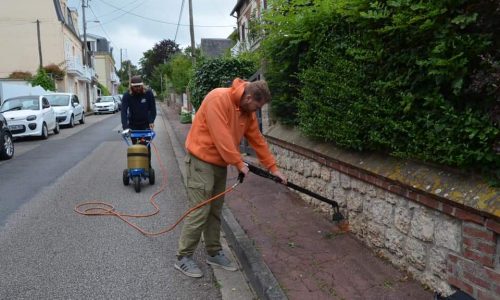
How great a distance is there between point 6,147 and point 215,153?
31.4ft

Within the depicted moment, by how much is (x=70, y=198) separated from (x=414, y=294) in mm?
5665

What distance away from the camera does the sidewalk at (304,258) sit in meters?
3.58

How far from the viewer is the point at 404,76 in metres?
3.70

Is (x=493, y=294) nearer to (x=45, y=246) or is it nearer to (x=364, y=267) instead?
(x=364, y=267)

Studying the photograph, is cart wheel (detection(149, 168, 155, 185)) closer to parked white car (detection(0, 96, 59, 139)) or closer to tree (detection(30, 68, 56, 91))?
parked white car (detection(0, 96, 59, 139))

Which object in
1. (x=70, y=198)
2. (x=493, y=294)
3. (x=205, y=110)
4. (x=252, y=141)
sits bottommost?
(x=70, y=198)

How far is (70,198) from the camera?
7.27m

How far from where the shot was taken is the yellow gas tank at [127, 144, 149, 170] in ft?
24.8

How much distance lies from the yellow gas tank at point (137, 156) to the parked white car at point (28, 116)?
10072mm

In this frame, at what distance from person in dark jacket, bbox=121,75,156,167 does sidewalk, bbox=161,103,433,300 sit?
2.82 m

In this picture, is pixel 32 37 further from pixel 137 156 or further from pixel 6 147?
pixel 137 156

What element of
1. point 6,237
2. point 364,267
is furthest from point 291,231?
point 6,237

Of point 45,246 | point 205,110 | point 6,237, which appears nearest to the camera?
point 205,110

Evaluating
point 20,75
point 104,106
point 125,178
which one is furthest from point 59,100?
point 125,178
